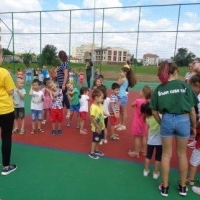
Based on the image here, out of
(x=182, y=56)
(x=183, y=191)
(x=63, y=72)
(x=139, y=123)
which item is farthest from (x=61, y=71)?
(x=182, y=56)

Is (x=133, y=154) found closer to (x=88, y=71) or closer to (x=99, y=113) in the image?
(x=99, y=113)

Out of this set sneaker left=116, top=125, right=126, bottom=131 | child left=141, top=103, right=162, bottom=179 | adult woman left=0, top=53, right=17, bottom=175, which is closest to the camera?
adult woman left=0, top=53, right=17, bottom=175

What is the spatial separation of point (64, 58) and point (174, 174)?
162 inches

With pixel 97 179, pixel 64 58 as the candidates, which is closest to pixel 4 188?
pixel 97 179

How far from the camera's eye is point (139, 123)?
4.66 metres

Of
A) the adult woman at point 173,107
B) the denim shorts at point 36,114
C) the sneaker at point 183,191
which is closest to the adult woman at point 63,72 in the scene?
the denim shorts at point 36,114

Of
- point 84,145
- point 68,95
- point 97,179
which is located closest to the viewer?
point 97,179

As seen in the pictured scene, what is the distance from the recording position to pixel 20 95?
593cm

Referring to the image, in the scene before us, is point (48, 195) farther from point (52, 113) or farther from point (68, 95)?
point (68, 95)

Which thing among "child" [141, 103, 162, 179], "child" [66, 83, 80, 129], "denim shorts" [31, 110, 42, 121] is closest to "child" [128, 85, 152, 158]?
"child" [141, 103, 162, 179]

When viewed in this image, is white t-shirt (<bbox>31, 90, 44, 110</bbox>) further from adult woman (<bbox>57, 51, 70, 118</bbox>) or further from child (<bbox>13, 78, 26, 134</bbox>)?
adult woman (<bbox>57, 51, 70, 118</bbox>)

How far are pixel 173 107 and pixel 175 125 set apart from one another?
0.79 ft

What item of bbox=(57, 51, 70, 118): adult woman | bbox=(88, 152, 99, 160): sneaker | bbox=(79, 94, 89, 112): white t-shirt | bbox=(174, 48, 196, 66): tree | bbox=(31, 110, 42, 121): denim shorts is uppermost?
bbox=(174, 48, 196, 66): tree

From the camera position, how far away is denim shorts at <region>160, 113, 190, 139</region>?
331 cm
